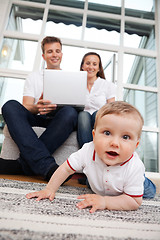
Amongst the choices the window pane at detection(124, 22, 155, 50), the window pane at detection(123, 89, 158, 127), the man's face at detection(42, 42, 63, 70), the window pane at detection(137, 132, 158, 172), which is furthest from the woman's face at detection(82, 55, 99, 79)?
the window pane at detection(124, 22, 155, 50)

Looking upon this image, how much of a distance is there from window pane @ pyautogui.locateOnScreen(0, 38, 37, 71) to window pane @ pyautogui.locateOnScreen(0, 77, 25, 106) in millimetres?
178

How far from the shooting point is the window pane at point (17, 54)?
2207mm

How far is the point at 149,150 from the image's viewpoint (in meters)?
2.14

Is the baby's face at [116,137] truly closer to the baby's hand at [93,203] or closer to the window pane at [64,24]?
the baby's hand at [93,203]

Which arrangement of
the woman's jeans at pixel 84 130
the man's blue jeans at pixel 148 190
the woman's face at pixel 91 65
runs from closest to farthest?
1. the man's blue jeans at pixel 148 190
2. the woman's jeans at pixel 84 130
3. the woman's face at pixel 91 65

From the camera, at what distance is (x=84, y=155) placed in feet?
1.93

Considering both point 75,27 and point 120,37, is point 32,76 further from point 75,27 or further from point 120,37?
point 120,37

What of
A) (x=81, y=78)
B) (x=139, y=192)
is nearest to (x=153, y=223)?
(x=139, y=192)

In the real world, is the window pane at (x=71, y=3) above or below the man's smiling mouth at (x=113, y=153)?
above

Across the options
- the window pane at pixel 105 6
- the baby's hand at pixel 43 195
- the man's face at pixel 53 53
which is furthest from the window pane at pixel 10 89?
the baby's hand at pixel 43 195

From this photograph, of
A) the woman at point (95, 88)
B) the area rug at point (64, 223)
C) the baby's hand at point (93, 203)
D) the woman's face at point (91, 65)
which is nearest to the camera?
the area rug at point (64, 223)

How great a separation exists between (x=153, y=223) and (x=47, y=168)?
0.48 m

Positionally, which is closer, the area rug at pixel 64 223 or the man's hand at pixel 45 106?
the area rug at pixel 64 223

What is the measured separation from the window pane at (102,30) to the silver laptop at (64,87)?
62.1 inches
